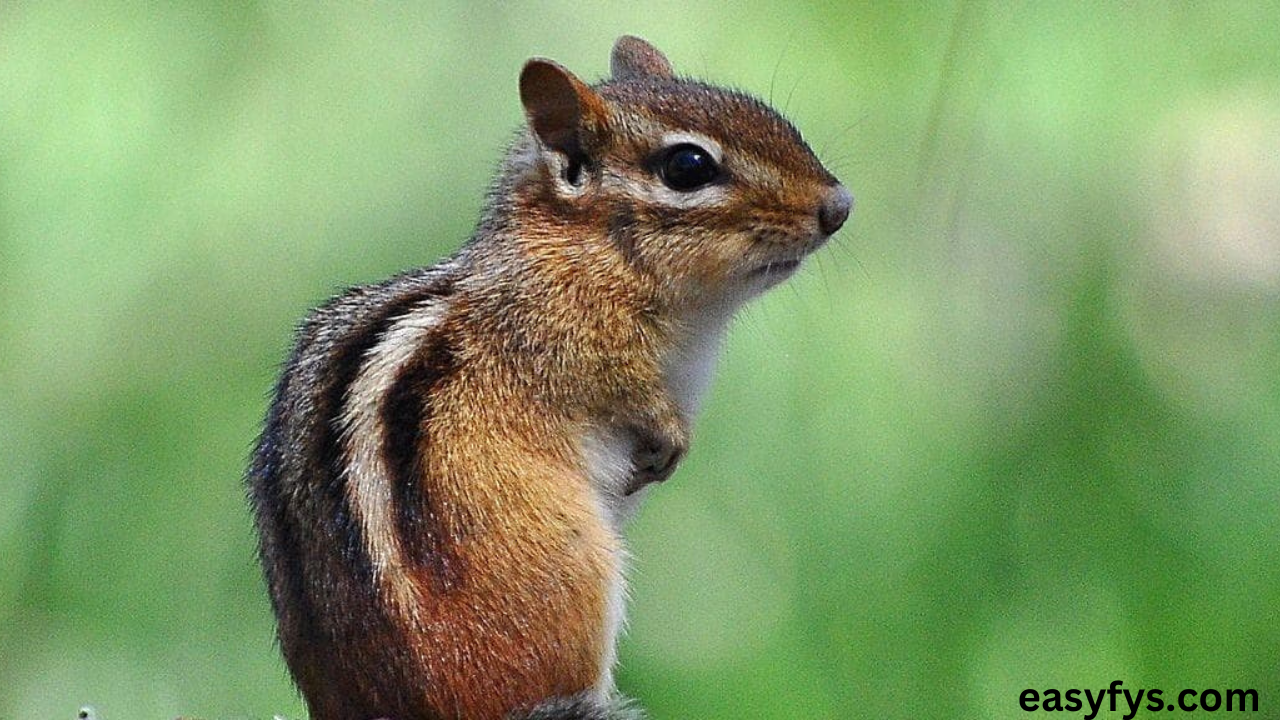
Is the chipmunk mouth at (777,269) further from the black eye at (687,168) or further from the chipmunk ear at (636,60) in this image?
the chipmunk ear at (636,60)

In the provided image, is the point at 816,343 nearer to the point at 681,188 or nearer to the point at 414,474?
the point at 681,188

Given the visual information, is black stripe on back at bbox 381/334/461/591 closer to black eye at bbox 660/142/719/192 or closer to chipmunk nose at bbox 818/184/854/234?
black eye at bbox 660/142/719/192

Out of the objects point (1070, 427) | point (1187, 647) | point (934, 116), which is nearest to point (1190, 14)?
point (934, 116)

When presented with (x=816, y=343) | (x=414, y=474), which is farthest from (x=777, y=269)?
(x=816, y=343)

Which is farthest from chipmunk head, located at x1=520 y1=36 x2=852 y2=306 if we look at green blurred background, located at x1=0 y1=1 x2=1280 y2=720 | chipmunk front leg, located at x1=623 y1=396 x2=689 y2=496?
green blurred background, located at x1=0 y1=1 x2=1280 y2=720

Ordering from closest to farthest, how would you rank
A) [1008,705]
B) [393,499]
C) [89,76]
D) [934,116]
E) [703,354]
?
1. [393,499]
2. [703,354]
3. [1008,705]
4. [934,116]
5. [89,76]

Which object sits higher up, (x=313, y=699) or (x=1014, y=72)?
(x=1014, y=72)

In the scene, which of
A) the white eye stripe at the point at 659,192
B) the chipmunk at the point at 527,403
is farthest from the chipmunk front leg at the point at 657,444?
the white eye stripe at the point at 659,192

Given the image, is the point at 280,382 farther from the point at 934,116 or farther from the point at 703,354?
the point at 934,116
